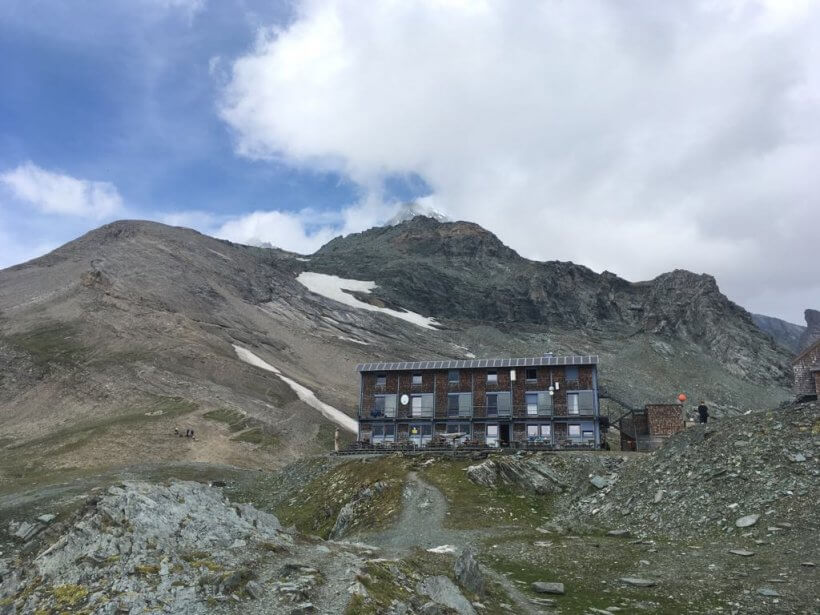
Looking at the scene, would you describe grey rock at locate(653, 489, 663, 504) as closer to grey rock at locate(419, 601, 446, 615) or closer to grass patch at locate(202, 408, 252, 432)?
grey rock at locate(419, 601, 446, 615)

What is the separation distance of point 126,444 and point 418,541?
46.2 m

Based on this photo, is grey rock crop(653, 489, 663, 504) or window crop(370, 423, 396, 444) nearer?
grey rock crop(653, 489, 663, 504)

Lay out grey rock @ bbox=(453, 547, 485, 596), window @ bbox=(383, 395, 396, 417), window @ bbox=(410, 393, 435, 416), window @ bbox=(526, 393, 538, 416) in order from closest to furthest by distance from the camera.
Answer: grey rock @ bbox=(453, 547, 485, 596)
window @ bbox=(526, 393, 538, 416)
window @ bbox=(410, 393, 435, 416)
window @ bbox=(383, 395, 396, 417)

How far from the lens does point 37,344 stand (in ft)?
317

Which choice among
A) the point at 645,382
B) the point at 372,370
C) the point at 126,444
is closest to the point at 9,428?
the point at 126,444

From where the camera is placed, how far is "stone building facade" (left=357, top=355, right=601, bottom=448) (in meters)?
57.5

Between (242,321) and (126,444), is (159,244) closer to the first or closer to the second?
(242,321)

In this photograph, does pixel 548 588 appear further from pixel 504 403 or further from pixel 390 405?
pixel 390 405

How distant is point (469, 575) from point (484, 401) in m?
39.6

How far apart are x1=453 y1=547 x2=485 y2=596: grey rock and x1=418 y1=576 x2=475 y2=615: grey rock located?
3.02ft

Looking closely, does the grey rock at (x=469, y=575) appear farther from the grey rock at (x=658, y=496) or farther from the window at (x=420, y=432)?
the window at (x=420, y=432)

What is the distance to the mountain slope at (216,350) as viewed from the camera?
72688 millimetres

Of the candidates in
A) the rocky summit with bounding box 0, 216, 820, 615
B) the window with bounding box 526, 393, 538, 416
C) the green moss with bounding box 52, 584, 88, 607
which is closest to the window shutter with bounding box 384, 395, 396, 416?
the rocky summit with bounding box 0, 216, 820, 615

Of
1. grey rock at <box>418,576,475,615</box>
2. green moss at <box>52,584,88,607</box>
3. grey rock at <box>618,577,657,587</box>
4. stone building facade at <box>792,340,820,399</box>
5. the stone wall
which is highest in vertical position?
stone building facade at <box>792,340,820,399</box>
